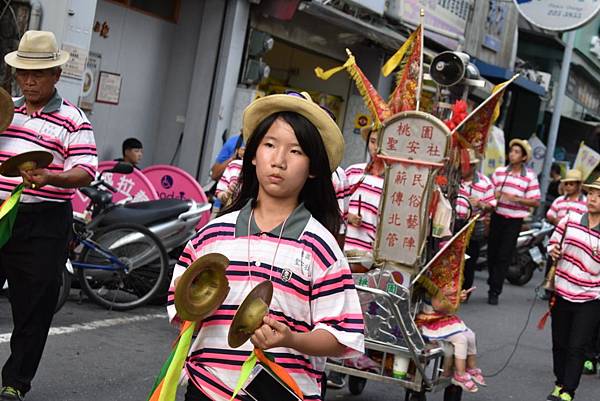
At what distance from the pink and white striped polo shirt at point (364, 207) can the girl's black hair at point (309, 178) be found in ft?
10.8

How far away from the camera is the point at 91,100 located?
1238cm

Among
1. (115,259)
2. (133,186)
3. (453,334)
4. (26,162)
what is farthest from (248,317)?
(133,186)

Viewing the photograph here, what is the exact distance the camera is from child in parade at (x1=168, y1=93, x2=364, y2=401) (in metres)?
3.38

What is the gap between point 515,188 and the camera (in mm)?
13234

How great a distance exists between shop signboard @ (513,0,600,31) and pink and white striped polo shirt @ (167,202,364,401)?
14.9m

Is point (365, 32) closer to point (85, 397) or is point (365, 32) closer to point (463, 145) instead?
point (463, 145)

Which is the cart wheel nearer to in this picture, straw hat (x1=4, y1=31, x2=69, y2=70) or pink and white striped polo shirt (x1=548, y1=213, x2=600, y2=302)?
pink and white striped polo shirt (x1=548, y1=213, x2=600, y2=302)

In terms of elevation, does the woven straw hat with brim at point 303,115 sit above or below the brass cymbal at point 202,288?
above

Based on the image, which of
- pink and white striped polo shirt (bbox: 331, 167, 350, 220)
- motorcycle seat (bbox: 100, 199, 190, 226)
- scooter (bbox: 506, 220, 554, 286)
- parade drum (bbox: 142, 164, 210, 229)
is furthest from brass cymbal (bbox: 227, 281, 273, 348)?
scooter (bbox: 506, 220, 554, 286)

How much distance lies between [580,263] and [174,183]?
4.62 meters

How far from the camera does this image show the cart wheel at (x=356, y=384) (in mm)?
7336

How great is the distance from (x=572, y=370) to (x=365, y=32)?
10.2 meters

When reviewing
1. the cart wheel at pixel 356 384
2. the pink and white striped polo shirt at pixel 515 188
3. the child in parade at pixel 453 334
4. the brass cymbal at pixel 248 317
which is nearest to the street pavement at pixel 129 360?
the cart wheel at pixel 356 384

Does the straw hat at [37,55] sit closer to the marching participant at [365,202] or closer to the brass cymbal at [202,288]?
the marching participant at [365,202]
